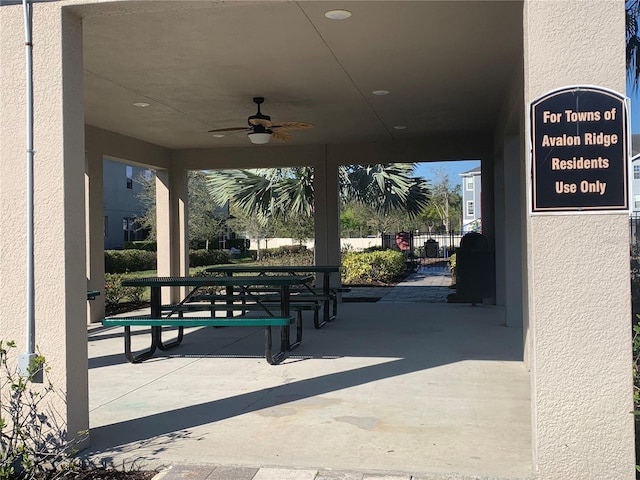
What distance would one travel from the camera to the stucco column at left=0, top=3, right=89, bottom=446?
3619 mm

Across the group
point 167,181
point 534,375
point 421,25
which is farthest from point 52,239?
point 167,181

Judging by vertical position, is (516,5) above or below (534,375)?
above

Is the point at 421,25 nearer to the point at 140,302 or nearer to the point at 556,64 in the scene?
the point at 556,64

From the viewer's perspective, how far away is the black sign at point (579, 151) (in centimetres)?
303

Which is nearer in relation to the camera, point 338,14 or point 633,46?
point 338,14

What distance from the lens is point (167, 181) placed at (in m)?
12.0

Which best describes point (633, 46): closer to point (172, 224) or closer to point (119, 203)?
point (172, 224)

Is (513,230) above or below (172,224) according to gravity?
below

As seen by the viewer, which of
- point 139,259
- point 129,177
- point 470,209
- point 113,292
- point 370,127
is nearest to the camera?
point 370,127

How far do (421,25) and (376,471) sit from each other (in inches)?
140

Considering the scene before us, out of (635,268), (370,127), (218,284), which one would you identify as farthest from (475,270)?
(218,284)

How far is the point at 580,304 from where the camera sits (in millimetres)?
3078

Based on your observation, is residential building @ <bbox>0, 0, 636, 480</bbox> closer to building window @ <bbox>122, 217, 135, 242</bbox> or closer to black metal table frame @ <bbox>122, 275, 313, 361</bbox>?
black metal table frame @ <bbox>122, 275, 313, 361</bbox>

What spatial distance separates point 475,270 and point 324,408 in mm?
6524
